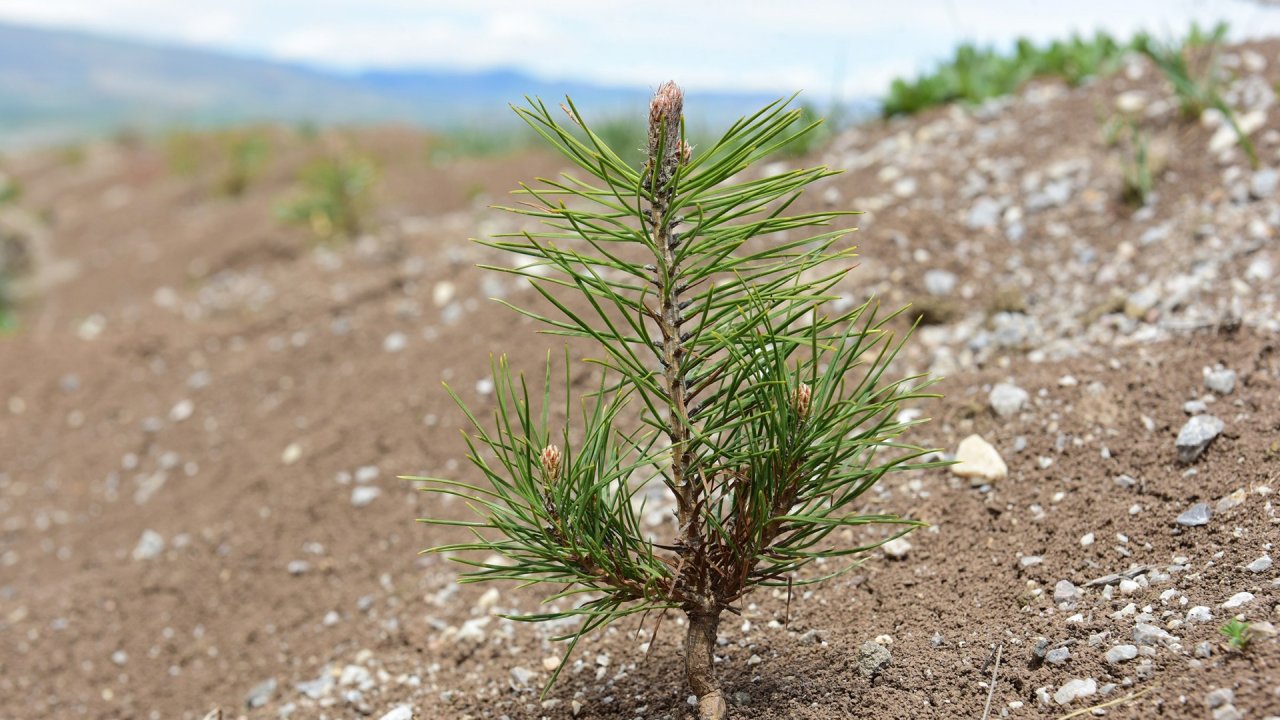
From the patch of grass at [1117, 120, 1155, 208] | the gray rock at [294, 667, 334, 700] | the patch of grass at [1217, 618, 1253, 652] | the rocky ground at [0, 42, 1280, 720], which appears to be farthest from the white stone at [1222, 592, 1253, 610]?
the patch of grass at [1117, 120, 1155, 208]

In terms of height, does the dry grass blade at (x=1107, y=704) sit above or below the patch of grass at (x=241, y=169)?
below

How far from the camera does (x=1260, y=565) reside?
7.20 feet

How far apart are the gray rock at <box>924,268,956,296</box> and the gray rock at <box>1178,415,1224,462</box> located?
5.22ft

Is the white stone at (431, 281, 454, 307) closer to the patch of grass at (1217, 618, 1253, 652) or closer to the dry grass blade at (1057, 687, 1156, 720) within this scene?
the dry grass blade at (1057, 687, 1156, 720)

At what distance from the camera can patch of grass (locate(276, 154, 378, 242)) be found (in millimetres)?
7992

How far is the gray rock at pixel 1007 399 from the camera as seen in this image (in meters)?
3.25

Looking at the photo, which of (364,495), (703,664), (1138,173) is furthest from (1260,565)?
(364,495)

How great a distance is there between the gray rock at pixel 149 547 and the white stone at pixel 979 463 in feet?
12.3

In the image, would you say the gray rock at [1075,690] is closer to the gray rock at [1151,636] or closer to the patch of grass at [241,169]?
the gray rock at [1151,636]

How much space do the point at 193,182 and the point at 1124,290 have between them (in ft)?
48.8

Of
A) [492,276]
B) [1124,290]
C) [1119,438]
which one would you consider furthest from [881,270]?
[492,276]

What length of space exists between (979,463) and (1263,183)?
2.30m

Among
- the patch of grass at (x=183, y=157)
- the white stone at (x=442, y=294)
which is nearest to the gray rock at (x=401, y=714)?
the white stone at (x=442, y=294)

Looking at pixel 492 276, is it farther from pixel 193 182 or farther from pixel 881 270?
pixel 193 182
